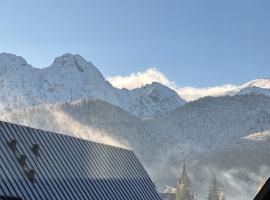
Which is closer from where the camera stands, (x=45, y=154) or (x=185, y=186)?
(x=45, y=154)

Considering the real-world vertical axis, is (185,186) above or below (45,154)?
above

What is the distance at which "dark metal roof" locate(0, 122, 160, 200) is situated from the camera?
43.8 m

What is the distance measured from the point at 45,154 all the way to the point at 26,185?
5.55 meters

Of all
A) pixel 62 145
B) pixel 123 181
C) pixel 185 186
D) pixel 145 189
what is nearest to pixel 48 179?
pixel 62 145

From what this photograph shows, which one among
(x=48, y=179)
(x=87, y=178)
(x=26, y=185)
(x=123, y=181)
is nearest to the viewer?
(x=26, y=185)

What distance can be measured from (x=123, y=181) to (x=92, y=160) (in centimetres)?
396

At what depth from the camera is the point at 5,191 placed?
4078 centimetres

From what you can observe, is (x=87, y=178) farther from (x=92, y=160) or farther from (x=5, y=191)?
(x=5, y=191)

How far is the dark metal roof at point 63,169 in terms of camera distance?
43.8 metres

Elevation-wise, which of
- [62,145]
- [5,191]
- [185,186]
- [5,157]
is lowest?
[5,191]

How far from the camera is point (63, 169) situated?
49.2 meters

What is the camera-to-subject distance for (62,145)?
5156 centimetres

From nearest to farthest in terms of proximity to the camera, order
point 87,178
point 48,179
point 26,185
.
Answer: point 26,185 → point 48,179 → point 87,178

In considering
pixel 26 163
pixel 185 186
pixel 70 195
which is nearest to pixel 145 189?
pixel 70 195
